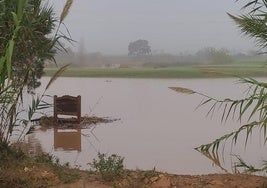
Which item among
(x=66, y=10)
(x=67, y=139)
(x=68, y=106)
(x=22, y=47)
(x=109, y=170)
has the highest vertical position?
(x=66, y=10)

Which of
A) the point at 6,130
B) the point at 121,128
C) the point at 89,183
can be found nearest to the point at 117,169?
the point at 89,183

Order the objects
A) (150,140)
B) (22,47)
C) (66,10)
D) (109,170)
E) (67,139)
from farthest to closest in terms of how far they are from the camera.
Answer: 1. (67,139)
2. (150,140)
3. (22,47)
4. (109,170)
5. (66,10)

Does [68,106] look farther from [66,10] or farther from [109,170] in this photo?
[66,10]

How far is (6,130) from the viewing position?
5.68 m

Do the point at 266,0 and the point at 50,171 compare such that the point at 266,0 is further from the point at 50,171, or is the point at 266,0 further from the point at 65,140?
the point at 65,140

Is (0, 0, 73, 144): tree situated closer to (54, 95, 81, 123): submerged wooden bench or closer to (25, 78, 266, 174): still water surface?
(25, 78, 266, 174): still water surface

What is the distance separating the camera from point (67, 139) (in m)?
11.3

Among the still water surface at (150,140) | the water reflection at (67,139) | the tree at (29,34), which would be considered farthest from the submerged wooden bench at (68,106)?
the tree at (29,34)

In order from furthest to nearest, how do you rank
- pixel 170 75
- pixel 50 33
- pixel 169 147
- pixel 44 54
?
pixel 170 75 → pixel 169 147 → pixel 50 33 → pixel 44 54

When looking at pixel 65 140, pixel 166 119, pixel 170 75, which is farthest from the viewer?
pixel 170 75

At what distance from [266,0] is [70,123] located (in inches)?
392

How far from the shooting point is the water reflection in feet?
33.2

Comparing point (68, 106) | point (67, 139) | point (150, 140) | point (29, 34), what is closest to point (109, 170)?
point (29, 34)

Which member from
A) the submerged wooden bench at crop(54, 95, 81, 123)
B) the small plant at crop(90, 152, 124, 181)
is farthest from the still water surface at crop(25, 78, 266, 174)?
the small plant at crop(90, 152, 124, 181)
